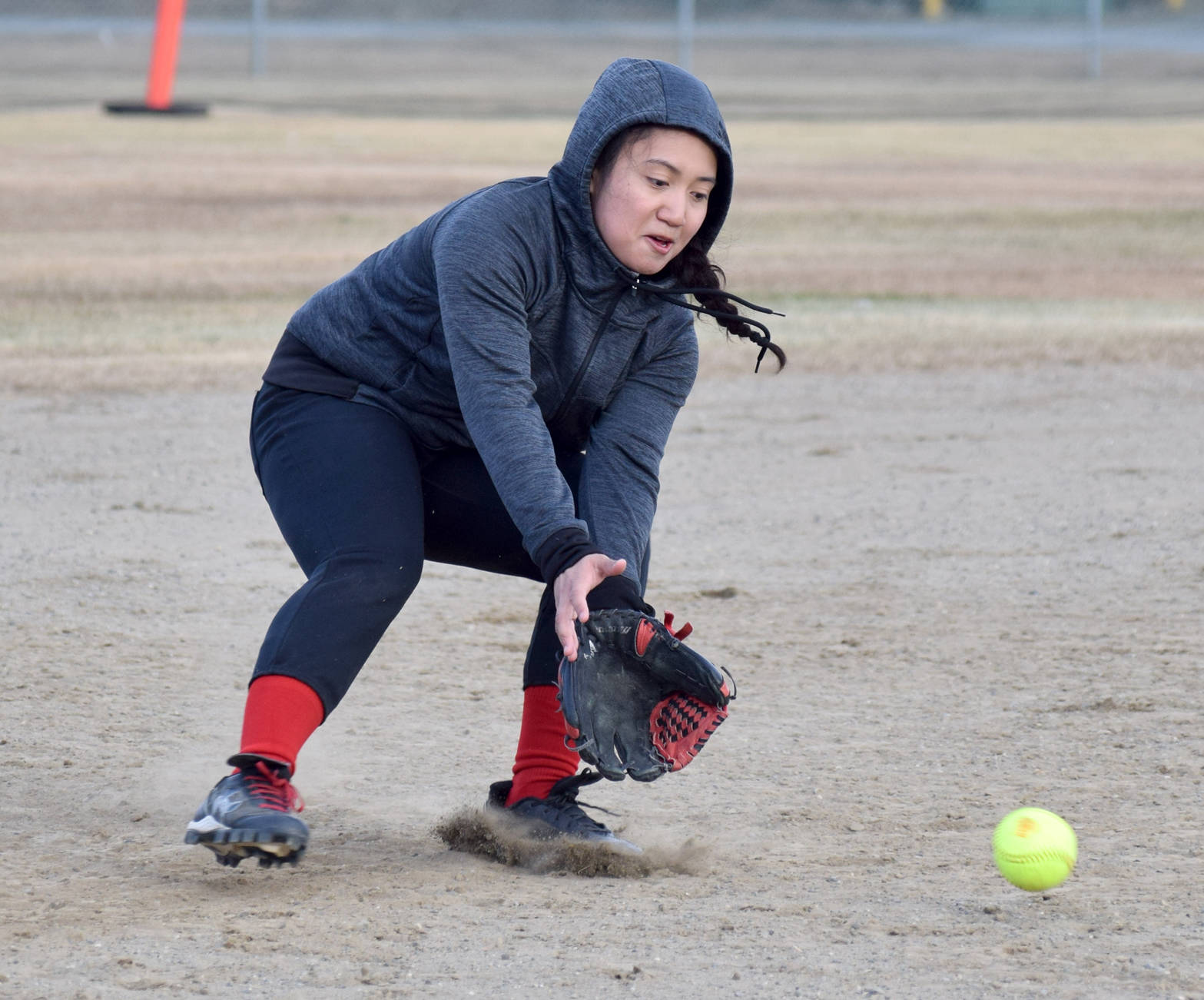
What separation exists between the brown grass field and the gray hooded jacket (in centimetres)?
58

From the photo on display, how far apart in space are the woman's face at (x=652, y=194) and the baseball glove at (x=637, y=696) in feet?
1.84

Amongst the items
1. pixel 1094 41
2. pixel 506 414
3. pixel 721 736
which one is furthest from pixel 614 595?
pixel 1094 41

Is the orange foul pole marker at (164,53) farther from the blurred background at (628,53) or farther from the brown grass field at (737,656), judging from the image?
the brown grass field at (737,656)

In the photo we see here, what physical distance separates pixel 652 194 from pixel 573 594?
63cm

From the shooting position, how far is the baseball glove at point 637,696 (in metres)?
2.73

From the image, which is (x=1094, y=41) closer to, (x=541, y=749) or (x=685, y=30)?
(x=685, y=30)

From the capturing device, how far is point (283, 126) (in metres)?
18.0

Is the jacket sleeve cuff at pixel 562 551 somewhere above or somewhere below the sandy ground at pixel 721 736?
above

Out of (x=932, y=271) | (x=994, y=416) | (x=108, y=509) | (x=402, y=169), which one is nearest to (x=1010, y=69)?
(x=402, y=169)

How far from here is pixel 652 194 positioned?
9.02 ft

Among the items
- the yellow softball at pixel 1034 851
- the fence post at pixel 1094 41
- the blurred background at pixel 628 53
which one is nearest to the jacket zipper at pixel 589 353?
the yellow softball at pixel 1034 851

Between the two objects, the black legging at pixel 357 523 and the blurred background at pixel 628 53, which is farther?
the blurred background at pixel 628 53

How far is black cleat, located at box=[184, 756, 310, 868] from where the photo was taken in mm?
2488

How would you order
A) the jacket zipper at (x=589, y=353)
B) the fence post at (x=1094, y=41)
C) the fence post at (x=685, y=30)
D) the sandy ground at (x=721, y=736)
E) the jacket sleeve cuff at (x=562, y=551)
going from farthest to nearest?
1. the fence post at (x=1094, y=41)
2. the fence post at (x=685, y=30)
3. the jacket zipper at (x=589, y=353)
4. the jacket sleeve cuff at (x=562, y=551)
5. the sandy ground at (x=721, y=736)
